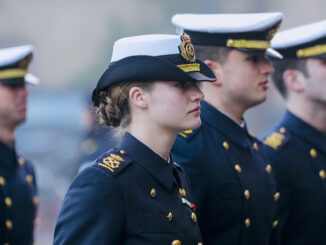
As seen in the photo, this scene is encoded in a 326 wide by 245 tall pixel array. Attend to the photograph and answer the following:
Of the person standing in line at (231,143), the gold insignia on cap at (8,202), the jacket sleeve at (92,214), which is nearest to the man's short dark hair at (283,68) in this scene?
the person standing in line at (231,143)

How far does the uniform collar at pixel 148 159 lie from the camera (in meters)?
3.93

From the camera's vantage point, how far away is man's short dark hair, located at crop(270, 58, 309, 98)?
19.4ft

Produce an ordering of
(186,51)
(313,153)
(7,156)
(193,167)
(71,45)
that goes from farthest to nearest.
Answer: (71,45) → (7,156) → (313,153) → (193,167) → (186,51)

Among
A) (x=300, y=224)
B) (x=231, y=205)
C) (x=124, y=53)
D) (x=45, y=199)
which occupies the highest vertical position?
(x=124, y=53)

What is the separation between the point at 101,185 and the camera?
12.2 feet

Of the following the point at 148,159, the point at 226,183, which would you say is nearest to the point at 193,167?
the point at 226,183

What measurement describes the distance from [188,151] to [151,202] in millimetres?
970

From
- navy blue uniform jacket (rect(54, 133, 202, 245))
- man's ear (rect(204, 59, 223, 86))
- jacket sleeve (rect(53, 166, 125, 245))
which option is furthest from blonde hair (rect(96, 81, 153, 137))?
man's ear (rect(204, 59, 223, 86))

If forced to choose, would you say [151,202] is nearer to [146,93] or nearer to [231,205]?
Answer: [146,93]

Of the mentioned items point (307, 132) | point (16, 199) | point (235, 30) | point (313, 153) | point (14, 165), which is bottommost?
point (16, 199)

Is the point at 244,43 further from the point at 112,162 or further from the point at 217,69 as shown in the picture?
the point at 112,162

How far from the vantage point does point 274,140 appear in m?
5.76

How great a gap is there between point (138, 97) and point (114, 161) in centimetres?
33

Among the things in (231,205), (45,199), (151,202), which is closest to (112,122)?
(151,202)
